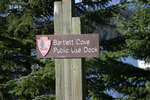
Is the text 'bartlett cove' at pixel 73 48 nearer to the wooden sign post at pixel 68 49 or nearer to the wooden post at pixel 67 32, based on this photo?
the wooden sign post at pixel 68 49

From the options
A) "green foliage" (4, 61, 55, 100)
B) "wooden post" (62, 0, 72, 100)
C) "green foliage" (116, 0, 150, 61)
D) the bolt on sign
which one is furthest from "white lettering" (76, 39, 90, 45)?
"green foliage" (4, 61, 55, 100)

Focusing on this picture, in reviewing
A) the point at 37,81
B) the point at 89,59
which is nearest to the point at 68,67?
the point at 89,59

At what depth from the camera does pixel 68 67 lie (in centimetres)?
404

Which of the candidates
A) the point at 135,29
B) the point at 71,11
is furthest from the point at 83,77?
the point at 135,29

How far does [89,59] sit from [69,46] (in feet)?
8.14

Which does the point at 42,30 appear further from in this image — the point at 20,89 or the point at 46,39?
the point at 46,39

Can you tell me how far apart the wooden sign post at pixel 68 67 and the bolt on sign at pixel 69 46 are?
0.17 metres

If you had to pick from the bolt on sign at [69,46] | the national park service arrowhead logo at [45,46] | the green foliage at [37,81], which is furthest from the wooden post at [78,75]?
the green foliage at [37,81]

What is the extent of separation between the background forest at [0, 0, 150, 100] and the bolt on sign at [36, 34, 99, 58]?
175 cm

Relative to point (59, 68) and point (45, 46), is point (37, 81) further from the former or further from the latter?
point (45, 46)

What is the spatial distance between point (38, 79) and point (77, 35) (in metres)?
3.15

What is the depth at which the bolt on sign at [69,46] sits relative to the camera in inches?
149

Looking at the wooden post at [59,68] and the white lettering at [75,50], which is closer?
the white lettering at [75,50]

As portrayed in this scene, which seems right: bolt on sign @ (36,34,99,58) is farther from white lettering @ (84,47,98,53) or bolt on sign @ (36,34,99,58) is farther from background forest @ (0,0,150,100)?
background forest @ (0,0,150,100)
